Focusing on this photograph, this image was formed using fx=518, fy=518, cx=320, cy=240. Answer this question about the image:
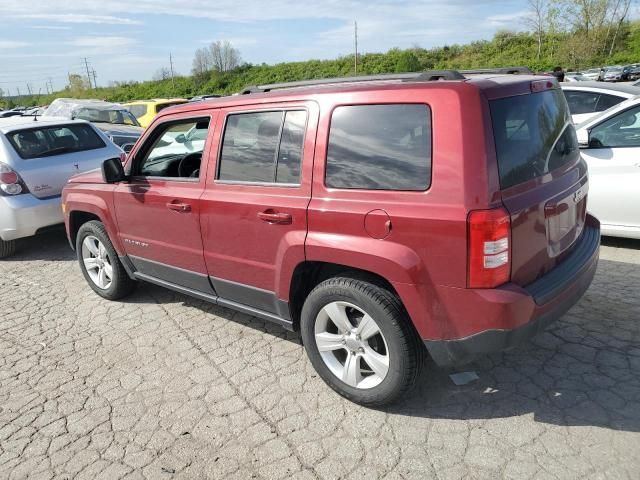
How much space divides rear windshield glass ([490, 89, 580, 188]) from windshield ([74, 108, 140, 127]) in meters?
12.5

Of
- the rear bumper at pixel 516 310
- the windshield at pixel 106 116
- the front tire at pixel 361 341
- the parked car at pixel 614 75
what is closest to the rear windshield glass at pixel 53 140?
the front tire at pixel 361 341

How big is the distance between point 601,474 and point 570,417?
0.43 metres

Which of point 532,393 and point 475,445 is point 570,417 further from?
point 475,445

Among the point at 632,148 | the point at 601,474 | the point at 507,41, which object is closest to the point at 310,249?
the point at 601,474

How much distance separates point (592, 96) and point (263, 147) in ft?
18.5

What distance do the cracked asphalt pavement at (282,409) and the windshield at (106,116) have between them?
34.5 feet

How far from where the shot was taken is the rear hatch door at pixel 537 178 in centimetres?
249

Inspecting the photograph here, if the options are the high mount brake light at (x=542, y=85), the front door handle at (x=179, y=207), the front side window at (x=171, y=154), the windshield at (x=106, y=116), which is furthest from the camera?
the windshield at (x=106, y=116)

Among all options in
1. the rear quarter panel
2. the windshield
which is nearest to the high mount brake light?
the rear quarter panel

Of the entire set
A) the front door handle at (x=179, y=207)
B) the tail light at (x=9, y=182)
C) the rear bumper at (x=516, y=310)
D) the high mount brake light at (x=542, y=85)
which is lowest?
the rear bumper at (x=516, y=310)

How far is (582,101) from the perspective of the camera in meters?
7.07

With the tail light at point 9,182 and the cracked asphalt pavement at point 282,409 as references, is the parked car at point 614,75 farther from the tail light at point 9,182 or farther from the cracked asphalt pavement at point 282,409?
the tail light at point 9,182

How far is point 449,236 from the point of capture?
2.43 metres

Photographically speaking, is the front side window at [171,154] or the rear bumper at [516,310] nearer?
the rear bumper at [516,310]
